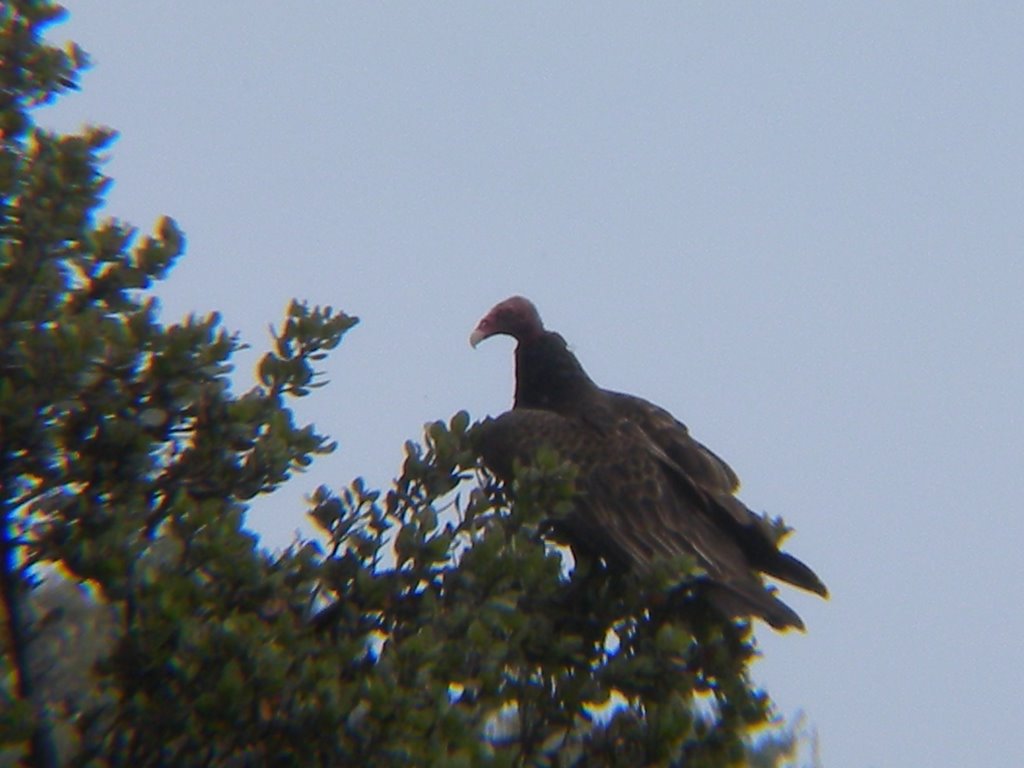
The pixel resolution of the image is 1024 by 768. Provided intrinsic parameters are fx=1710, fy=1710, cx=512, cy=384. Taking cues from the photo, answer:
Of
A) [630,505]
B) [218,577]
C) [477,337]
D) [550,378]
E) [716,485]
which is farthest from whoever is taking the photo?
[477,337]

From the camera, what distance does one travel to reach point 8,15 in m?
4.12

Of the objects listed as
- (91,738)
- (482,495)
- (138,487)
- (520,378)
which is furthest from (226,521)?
(520,378)

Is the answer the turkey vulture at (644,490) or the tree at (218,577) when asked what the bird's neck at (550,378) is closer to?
the turkey vulture at (644,490)

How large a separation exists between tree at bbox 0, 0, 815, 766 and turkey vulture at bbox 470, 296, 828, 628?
42.2 inches

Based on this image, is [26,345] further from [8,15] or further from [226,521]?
[8,15]

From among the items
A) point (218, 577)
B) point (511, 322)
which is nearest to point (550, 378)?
point (511, 322)

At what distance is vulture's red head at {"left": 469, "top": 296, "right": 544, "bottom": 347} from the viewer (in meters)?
7.31

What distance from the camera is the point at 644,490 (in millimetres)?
5891

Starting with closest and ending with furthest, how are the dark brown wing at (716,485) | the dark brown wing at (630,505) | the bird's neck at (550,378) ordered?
the dark brown wing at (630,505)
the dark brown wing at (716,485)
the bird's neck at (550,378)

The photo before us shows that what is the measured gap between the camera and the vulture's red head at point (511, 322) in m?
7.31

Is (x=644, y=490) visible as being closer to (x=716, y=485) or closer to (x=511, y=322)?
(x=716, y=485)

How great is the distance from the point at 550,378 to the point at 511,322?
626mm

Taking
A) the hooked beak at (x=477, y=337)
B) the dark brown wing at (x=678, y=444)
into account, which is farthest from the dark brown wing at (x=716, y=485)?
the hooked beak at (x=477, y=337)

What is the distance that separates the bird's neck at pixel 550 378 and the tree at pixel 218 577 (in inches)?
90.1
